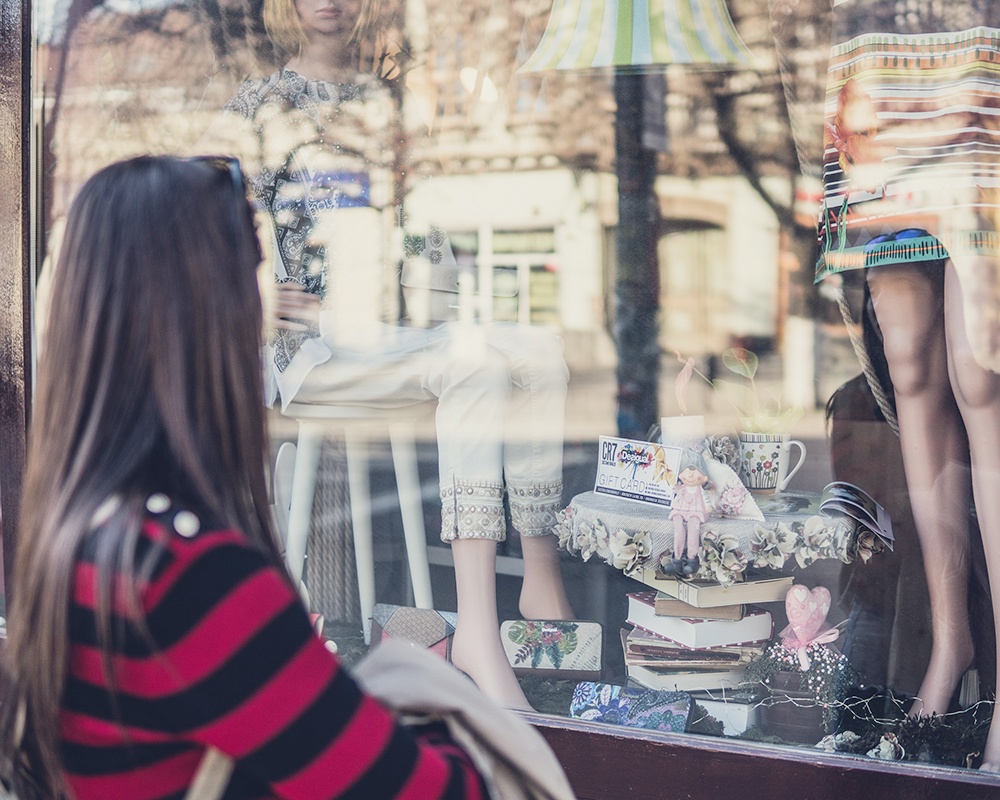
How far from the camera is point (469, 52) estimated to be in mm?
3072

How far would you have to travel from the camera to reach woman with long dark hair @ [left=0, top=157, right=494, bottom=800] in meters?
0.84

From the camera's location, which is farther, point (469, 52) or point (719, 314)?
point (719, 314)

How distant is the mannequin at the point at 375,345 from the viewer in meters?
2.64

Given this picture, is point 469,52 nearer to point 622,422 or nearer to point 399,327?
point 399,327

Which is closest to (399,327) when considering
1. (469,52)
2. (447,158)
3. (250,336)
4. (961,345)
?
(447,158)

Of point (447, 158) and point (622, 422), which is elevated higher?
point (447, 158)

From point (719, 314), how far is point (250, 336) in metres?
2.64

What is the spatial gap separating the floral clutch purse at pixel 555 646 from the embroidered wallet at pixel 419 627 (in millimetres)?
160

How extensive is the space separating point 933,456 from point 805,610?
0.46 m

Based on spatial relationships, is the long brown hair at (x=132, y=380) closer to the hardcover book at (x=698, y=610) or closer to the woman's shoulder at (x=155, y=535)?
the woman's shoulder at (x=155, y=535)

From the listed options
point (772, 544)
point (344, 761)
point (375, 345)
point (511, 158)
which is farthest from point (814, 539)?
point (344, 761)

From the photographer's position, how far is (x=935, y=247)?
7.18ft

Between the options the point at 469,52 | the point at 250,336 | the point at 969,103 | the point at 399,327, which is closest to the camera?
the point at 250,336

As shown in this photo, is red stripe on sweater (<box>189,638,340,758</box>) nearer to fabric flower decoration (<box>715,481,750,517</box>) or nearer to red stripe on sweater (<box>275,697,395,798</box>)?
red stripe on sweater (<box>275,697,395,798</box>)
